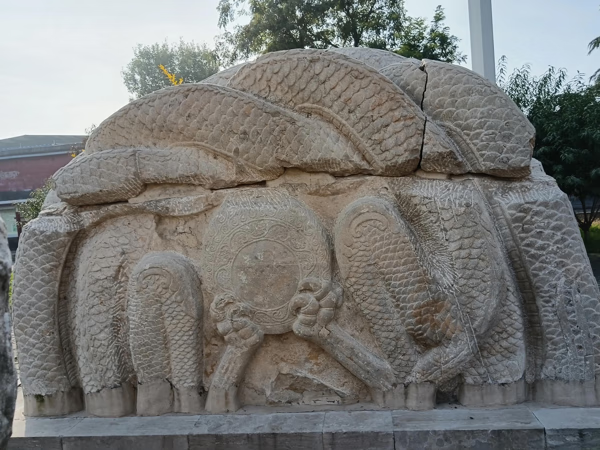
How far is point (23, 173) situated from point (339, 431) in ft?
45.8

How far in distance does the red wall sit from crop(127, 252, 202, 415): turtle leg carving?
12527 mm

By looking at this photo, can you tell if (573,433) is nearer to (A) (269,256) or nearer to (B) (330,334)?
(B) (330,334)

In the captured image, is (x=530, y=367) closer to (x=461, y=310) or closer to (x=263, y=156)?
(x=461, y=310)

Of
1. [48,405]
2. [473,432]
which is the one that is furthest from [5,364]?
[473,432]

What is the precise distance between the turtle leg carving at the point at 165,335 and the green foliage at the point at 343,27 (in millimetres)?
10784

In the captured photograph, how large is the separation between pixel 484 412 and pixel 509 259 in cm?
72

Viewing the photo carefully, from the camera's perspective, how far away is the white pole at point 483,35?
268 inches

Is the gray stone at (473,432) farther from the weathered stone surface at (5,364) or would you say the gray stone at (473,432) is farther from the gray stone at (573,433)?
the weathered stone surface at (5,364)

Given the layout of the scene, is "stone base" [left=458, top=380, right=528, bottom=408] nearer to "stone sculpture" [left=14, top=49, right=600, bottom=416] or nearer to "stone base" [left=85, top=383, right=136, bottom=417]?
"stone sculpture" [left=14, top=49, right=600, bottom=416]

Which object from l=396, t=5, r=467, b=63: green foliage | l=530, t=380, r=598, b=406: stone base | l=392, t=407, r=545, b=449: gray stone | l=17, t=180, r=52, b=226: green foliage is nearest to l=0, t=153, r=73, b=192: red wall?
l=17, t=180, r=52, b=226: green foliage

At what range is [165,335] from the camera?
2.68m

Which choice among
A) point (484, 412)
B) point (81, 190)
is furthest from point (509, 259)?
point (81, 190)

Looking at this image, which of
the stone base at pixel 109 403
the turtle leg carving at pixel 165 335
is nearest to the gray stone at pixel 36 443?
the stone base at pixel 109 403

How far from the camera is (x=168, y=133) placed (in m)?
2.79
